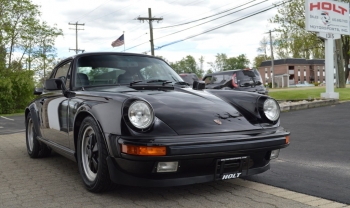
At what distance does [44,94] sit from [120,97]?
2420 mm

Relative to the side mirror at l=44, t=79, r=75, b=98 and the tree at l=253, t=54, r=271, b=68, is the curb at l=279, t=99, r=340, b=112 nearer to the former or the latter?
the side mirror at l=44, t=79, r=75, b=98

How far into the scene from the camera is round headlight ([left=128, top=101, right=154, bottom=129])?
302 centimetres

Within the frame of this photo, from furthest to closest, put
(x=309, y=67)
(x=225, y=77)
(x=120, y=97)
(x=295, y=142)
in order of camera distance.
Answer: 1. (x=309, y=67)
2. (x=225, y=77)
3. (x=295, y=142)
4. (x=120, y=97)

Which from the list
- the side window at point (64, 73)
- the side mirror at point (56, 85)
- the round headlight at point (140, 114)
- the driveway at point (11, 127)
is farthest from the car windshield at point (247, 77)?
the round headlight at point (140, 114)

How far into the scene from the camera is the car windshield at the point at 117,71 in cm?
425

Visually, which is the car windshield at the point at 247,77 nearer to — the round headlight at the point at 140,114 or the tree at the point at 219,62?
the round headlight at the point at 140,114

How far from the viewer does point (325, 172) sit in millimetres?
4188

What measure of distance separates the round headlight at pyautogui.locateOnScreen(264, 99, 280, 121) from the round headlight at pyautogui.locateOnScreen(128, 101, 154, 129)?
4.08 ft

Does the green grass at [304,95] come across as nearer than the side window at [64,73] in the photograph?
No

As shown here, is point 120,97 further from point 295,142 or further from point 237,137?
point 295,142

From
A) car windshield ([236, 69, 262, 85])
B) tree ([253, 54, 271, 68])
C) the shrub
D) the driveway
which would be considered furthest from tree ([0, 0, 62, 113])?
tree ([253, 54, 271, 68])

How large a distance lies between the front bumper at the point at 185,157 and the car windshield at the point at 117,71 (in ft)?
4.25

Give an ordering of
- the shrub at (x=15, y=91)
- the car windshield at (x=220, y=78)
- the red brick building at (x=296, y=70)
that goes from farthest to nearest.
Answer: the red brick building at (x=296, y=70) → the shrub at (x=15, y=91) → the car windshield at (x=220, y=78)

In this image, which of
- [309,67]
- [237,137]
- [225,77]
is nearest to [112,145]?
[237,137]
